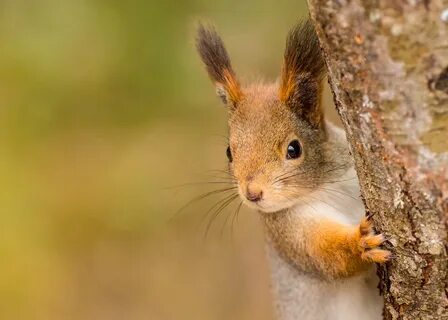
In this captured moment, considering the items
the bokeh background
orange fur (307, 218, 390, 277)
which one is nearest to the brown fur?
orange fur (307, 218, 390, 277)

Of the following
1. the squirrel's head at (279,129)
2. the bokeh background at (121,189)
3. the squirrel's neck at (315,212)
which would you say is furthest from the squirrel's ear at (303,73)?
the bokeh background at (121,189)

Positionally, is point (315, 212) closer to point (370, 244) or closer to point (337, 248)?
point (337, 248)

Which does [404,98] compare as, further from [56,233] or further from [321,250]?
[56,233]

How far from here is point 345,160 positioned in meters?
1.97

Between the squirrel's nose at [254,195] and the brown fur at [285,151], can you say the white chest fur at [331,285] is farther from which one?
the squirrel's nose at [254,195]

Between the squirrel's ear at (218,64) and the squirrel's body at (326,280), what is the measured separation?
0.27 meters

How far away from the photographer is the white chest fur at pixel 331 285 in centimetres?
193

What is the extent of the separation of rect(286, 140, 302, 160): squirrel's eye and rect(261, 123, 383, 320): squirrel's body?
0.12 metres

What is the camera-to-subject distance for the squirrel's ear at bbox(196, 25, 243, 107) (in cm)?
186

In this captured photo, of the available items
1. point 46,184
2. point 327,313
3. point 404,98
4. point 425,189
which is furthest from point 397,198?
point 46,184

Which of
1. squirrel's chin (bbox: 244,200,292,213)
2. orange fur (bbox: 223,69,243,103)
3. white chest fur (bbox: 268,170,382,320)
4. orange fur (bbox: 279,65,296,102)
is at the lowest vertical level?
white chest fur (bbox: 268,170,382,320)

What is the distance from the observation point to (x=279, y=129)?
1845mm

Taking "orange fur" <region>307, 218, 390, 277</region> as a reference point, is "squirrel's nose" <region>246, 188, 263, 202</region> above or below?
above

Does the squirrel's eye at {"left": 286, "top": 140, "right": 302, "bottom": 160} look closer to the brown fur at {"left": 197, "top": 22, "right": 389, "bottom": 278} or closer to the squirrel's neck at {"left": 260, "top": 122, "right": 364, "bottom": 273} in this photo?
the brown fur at {"left": 197, "top": 22, "right": 389, "bottom": 278}
